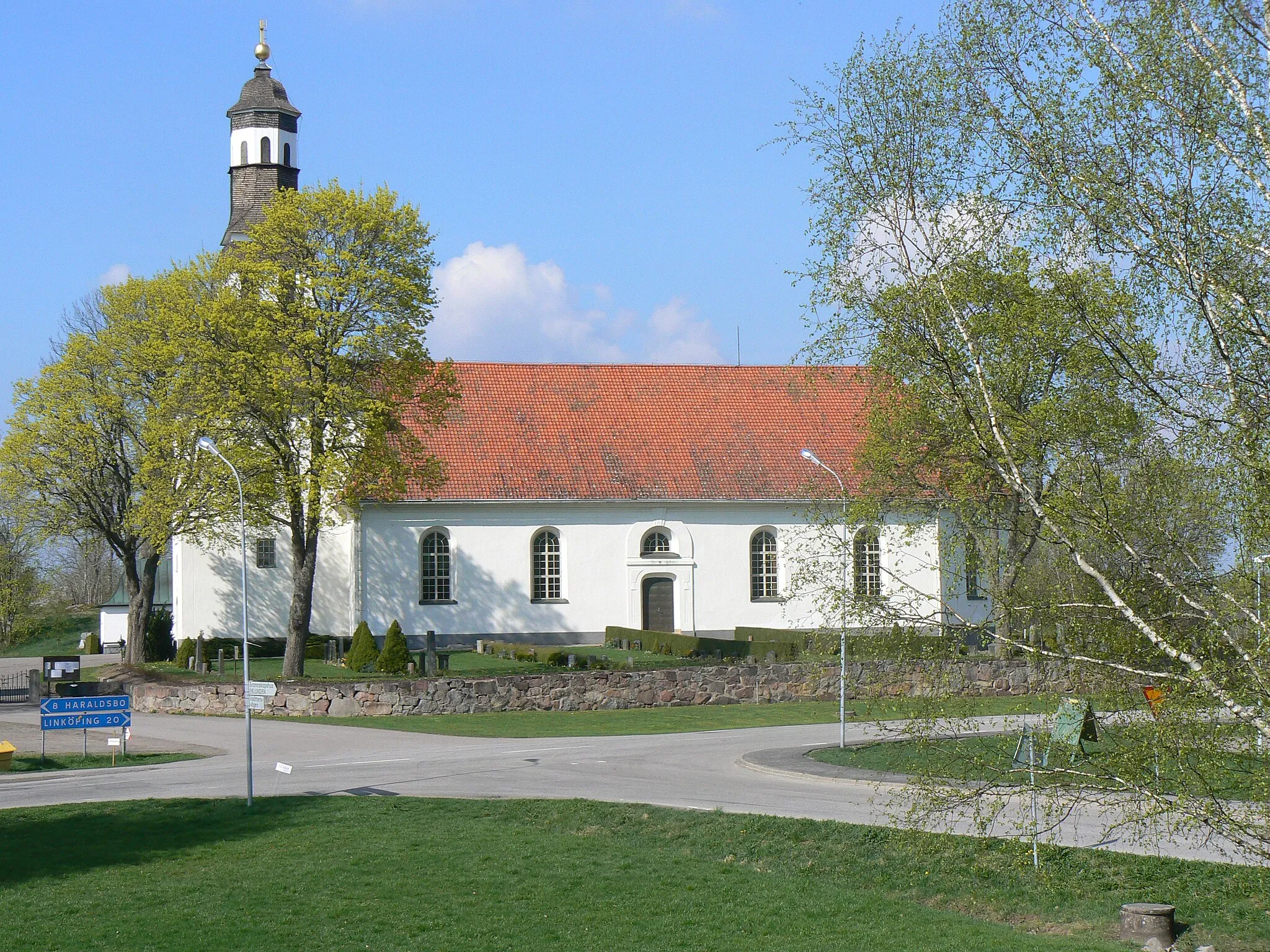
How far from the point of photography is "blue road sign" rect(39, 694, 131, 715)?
2300 centimetres

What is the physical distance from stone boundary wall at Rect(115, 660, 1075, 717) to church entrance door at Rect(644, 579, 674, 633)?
1221 cm

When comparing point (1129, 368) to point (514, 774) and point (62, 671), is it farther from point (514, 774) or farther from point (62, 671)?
point (62, 671)

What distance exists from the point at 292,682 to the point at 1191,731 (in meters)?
26.0

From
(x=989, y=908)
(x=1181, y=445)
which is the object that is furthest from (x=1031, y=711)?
(x=989, y=908)

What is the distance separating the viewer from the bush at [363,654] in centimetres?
3803

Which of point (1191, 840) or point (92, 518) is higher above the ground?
point (92, 518)

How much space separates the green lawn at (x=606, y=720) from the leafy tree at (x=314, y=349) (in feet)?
20.2

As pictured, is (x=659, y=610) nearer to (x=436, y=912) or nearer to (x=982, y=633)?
(x=436, y=912)

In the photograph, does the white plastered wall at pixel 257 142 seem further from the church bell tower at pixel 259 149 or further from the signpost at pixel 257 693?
the signpost at pixel 257 693

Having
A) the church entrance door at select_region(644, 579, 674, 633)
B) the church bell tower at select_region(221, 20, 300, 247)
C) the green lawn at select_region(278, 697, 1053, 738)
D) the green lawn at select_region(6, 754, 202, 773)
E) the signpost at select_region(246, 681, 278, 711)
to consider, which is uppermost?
the church bell tower at select_region(221, 20, 300, 247)

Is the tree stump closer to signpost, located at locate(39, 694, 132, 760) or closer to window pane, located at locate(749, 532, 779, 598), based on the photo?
signpost, located at locate(39, 694, 132, 760)

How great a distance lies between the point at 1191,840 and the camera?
49.3ft

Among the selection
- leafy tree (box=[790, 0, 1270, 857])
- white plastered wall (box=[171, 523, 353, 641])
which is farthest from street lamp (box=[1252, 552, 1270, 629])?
white plastered wall (box=[171, 523, 353, 641])

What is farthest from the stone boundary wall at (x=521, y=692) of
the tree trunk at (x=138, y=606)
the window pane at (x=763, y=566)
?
the window pane at (x=763, y=566)
